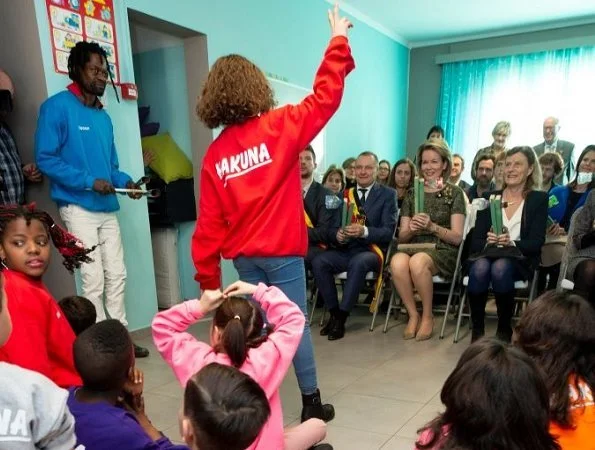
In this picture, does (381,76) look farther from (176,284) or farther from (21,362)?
(21,362)

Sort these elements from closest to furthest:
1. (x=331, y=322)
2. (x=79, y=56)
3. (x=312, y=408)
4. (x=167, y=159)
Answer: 1. (x=312, y=408)
2. (x=79, y=56)
3. (x=331, y=322)
4. (x=167, y=159)

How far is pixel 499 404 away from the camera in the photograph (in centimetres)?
87

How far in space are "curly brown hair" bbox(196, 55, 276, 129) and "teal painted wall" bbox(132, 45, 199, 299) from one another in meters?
2.12

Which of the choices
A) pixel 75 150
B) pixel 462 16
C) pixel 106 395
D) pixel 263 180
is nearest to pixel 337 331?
pixel 263 180

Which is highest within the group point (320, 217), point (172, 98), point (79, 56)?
point (79, 56)

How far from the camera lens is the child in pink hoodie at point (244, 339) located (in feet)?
4.45

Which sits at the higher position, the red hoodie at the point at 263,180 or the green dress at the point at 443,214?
the red hoodie at the point at 263,180

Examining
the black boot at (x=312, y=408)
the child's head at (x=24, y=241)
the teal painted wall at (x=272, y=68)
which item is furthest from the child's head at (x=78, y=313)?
the teal painted wall at (x=272, y=68)

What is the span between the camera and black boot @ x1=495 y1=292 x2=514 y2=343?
→ 280cm

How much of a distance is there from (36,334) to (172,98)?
280 centimetres

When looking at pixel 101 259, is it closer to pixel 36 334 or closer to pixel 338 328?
pixel 36 334

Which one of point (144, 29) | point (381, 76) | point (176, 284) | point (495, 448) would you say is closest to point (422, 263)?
point (176, 284)

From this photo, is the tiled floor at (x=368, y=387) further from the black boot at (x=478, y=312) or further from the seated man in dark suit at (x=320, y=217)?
the seated man in dark suit at (x=320, y=217)

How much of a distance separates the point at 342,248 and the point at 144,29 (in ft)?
7.27
